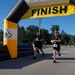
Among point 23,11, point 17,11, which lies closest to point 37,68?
point 17,11

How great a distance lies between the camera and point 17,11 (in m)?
16.6

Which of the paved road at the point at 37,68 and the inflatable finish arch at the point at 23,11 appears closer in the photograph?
the paved road at the point at 37,68

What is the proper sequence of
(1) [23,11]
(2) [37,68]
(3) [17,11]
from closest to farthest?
1. (2) [37,68]
2. (3) [17,11]
3. (1) [23,11]

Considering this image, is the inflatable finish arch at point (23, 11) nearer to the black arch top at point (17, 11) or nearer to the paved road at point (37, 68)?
the black arch top at point (17, 11)

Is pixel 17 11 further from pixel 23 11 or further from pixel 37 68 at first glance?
pixel 37 68

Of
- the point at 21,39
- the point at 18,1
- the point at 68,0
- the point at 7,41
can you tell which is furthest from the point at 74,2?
the point at 21,39

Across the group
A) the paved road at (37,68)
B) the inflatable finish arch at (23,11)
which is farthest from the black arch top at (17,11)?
the paved road at (37,68)

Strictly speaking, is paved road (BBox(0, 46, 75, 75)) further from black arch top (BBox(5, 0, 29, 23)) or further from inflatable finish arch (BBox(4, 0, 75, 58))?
black arch top (BBox(5, 0, 29, 23))

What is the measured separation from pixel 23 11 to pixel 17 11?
20.6 inches

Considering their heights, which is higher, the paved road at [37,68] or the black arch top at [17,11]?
the black arch top at [17,11]

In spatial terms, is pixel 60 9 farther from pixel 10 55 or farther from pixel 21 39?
pixel 21 39

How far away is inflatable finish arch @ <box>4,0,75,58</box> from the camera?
54.2ft

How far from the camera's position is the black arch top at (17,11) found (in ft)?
54.4

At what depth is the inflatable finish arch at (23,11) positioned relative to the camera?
54.2 ft
